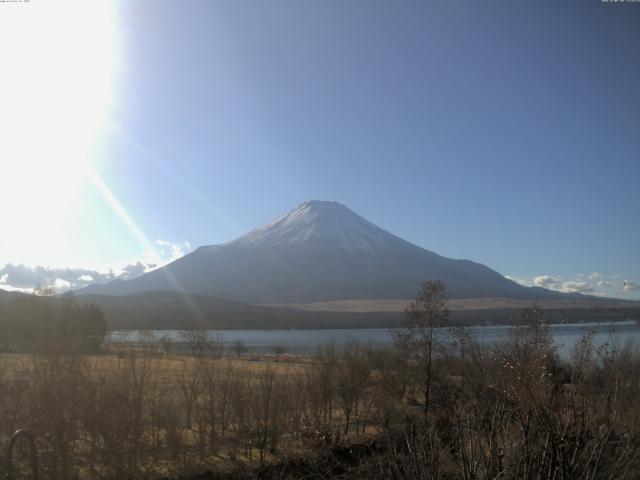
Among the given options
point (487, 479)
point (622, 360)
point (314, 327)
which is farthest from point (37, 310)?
point (314, 327)

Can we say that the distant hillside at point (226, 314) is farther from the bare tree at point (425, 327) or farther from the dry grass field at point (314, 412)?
the dry grass field at point (314, 412)

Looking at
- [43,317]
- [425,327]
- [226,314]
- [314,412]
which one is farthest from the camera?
[226,314]

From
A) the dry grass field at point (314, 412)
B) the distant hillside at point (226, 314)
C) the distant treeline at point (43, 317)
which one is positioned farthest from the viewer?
the distant hillside at point (226, 314)

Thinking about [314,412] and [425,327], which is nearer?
[314,412]

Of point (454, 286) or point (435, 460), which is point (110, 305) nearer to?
point (454, 286)

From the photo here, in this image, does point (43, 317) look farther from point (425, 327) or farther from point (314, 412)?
point (425, 327)

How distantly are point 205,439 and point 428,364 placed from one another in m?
7.43

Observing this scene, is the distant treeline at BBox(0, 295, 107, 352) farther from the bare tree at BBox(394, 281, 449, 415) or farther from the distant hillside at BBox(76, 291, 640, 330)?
the distant hillside at BBox(76, 291, 640, 330)

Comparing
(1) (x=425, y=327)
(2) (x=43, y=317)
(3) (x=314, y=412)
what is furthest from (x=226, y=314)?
(3) (x=314, y=412)

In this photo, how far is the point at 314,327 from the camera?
12119cm

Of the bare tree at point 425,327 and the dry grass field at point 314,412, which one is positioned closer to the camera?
the dry grass field at point 314,412

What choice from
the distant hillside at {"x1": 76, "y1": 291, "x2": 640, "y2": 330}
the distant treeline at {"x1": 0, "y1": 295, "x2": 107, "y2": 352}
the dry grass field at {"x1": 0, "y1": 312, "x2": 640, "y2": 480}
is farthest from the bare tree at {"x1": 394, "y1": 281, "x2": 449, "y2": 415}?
the distant hillside at {"x1": 76, "y1": 291, "x2": 640, "y2": 330}

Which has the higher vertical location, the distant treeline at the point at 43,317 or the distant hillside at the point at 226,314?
the distant treeline at the point at 43,317

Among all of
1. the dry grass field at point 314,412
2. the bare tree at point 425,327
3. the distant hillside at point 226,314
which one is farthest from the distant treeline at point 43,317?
the distant hillside at point 226,314
